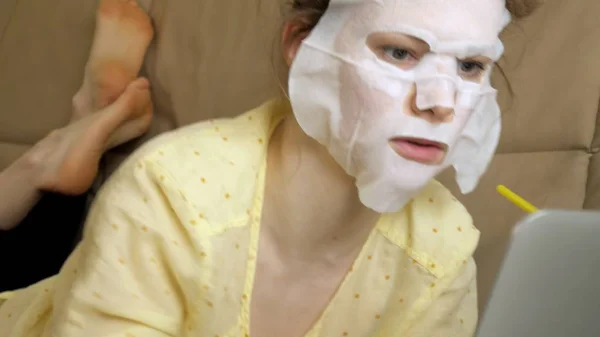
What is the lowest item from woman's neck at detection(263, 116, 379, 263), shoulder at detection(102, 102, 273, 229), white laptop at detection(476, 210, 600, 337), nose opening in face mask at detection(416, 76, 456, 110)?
woman's neck at detection(263, 116, 379, 263)

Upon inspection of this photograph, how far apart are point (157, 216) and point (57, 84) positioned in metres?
0.61

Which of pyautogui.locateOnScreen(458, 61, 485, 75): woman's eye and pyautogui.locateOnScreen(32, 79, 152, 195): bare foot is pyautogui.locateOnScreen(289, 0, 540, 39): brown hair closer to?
pyautogui.locateOnScreen(458, 61, 485, 75): woman's eye

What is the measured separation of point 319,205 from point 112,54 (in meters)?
0.54

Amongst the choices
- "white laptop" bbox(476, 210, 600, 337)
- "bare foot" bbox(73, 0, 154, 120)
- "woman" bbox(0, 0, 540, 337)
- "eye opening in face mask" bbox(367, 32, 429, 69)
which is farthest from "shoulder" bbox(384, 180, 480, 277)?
"bare foot" bbox(73, 0, 154, 120)

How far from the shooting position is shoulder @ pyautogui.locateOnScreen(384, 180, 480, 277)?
2.32 feet

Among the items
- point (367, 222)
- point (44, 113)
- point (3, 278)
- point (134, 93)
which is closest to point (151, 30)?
point (134, 93)

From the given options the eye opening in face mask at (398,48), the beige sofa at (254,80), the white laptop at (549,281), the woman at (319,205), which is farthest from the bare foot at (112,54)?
the white laptop at (549,281)

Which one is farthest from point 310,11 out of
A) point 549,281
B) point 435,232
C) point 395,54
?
point 549,281

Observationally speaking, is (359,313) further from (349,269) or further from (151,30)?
(151,30)

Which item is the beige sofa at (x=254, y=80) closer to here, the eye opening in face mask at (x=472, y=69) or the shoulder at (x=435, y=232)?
the shoulder at (x=435, y=232)

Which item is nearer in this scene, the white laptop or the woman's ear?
the white laptop

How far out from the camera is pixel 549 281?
32cm

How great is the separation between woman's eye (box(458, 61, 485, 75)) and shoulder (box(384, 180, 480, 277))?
0.61 ft

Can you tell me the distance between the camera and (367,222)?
2.35 ft
